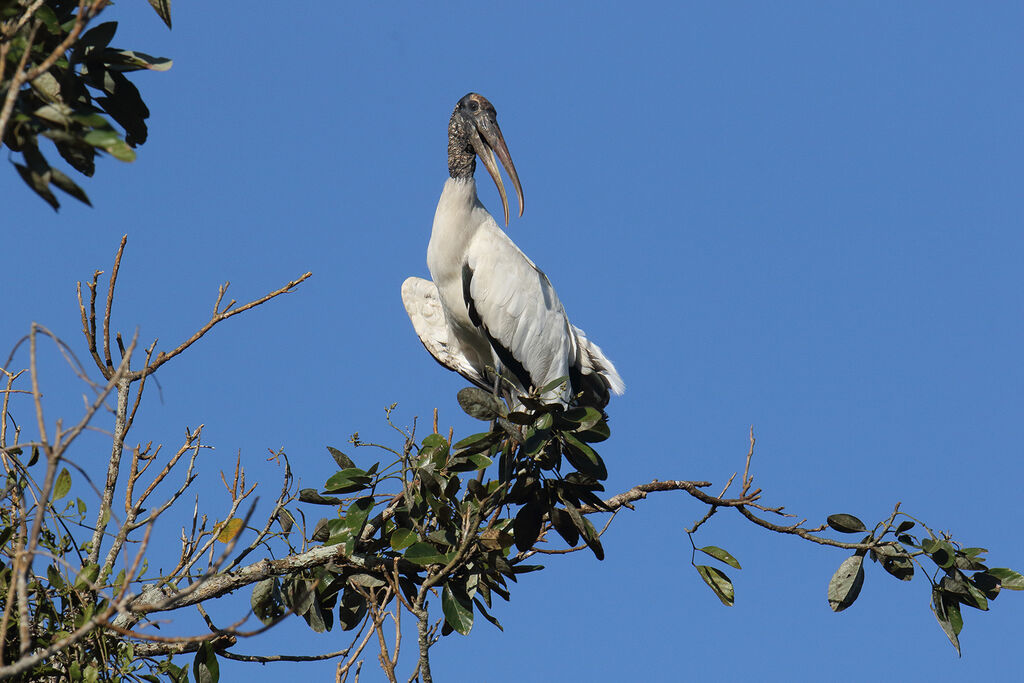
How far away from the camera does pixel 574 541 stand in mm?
3742

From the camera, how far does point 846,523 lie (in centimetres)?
353

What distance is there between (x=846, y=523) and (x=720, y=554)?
438 millimetres

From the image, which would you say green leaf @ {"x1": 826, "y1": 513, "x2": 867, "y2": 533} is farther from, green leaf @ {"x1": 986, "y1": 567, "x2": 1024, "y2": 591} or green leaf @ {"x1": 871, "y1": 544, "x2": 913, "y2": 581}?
green leaf @ {"x1": 986, "y1": 567, "x2": 1024, "y2": 591}

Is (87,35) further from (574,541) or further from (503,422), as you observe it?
(574,541)

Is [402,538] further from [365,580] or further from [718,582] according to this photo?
[718,582]

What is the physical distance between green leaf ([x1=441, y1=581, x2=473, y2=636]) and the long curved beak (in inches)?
121

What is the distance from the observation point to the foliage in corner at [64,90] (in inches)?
69.6

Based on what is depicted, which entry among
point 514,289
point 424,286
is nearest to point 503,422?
point 514,289

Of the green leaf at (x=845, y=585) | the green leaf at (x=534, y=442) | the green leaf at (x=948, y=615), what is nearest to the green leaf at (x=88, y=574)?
the green leaf at (x=534, y=442)

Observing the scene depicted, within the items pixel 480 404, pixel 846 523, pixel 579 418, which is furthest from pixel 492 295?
pixel 846 523

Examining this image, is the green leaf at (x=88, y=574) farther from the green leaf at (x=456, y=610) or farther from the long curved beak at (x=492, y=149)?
the long curved beak at (x=492, y=149)

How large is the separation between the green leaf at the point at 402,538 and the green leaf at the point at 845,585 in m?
1.42

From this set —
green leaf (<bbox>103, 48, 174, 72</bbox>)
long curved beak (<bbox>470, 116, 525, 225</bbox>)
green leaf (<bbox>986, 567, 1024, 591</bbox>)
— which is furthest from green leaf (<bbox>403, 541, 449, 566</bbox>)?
long curved beak (<bbox>470, 116, 525, 225</bbox>)

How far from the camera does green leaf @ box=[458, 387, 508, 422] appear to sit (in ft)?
11.8
